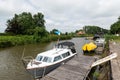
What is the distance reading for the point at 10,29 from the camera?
52.4m

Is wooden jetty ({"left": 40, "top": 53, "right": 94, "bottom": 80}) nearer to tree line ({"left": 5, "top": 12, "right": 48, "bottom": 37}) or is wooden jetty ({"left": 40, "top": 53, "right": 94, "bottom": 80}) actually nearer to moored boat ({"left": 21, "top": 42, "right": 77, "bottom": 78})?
moored boat ({"left": 21, "top": 42, "right": 77, "bottom": 78})

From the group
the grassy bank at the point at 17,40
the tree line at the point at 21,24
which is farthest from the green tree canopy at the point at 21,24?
the grassy bank at the point at 17,40

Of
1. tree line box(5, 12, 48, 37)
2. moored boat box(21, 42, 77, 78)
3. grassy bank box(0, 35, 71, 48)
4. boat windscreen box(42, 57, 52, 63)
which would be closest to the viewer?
moored boat box(21, 42, 77, 78)

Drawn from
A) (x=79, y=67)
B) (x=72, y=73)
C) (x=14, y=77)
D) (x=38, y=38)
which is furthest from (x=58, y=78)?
(x=38, y=38)

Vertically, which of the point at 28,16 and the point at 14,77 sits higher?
the point at 28,16

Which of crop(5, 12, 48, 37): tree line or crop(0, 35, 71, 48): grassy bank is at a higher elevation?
crop(5, 12, 48, 37): tree line

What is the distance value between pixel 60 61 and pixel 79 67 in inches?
78.8

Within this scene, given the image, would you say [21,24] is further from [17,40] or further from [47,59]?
[47,59]

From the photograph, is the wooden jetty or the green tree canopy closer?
the wooden jetty

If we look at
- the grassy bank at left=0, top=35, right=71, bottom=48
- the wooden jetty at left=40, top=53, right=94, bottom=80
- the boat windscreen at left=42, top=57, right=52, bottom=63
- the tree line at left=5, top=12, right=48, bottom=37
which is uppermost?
the tree line at left=5, top=12, right=48, bottom=37

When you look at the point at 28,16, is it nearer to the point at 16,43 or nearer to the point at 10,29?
the point at 10,29

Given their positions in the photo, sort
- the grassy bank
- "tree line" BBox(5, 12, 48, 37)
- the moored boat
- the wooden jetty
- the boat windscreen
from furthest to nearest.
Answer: "tree line" BBox(5, 12, 48, 37) → the grassy bank → the boat windscreen → the moored boat → the wooden jetty

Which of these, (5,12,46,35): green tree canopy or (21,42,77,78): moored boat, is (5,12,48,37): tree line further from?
(21,42,77,78): moored boat

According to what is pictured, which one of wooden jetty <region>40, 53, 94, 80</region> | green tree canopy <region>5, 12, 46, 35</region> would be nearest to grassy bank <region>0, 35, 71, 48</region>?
green tree canopy <region>5, 12, 46, 35</region>
